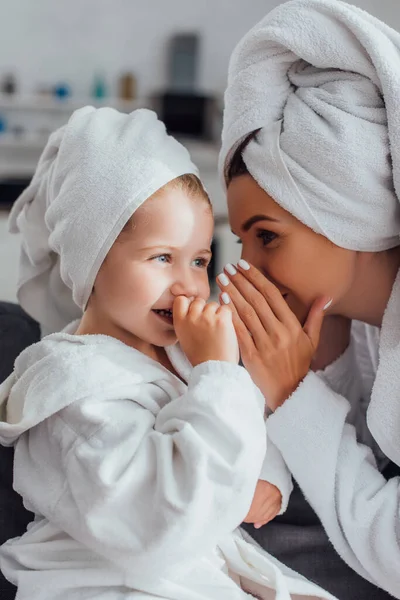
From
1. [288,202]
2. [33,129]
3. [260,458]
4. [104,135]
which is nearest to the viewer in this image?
[260,458]

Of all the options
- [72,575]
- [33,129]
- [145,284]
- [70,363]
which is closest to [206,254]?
[145,284]

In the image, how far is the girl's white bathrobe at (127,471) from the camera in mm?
875

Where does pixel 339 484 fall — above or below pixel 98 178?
below

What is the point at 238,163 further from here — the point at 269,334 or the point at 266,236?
the point at 269,334

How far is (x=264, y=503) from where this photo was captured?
114cm

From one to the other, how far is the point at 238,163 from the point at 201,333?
0.38 meters

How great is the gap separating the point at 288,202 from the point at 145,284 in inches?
11.3

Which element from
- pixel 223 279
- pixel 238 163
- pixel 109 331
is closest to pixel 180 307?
pixel 109 331

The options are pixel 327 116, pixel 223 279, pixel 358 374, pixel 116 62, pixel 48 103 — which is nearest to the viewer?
pixel 327 116

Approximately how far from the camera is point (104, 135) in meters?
1.05

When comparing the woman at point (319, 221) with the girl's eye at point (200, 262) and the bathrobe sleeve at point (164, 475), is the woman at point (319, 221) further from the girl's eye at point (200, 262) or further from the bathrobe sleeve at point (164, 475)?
the bathrobe sleeve at point (164, 475)

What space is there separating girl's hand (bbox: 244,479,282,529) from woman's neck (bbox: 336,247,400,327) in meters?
0.35

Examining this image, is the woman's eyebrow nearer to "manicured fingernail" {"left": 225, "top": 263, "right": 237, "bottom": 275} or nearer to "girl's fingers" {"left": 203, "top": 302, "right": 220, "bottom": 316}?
"manicured fingernail" {"left": 225, "top": 263, "right": 237, "bottom": 275}

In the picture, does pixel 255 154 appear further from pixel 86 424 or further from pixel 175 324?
pixel 86 424
